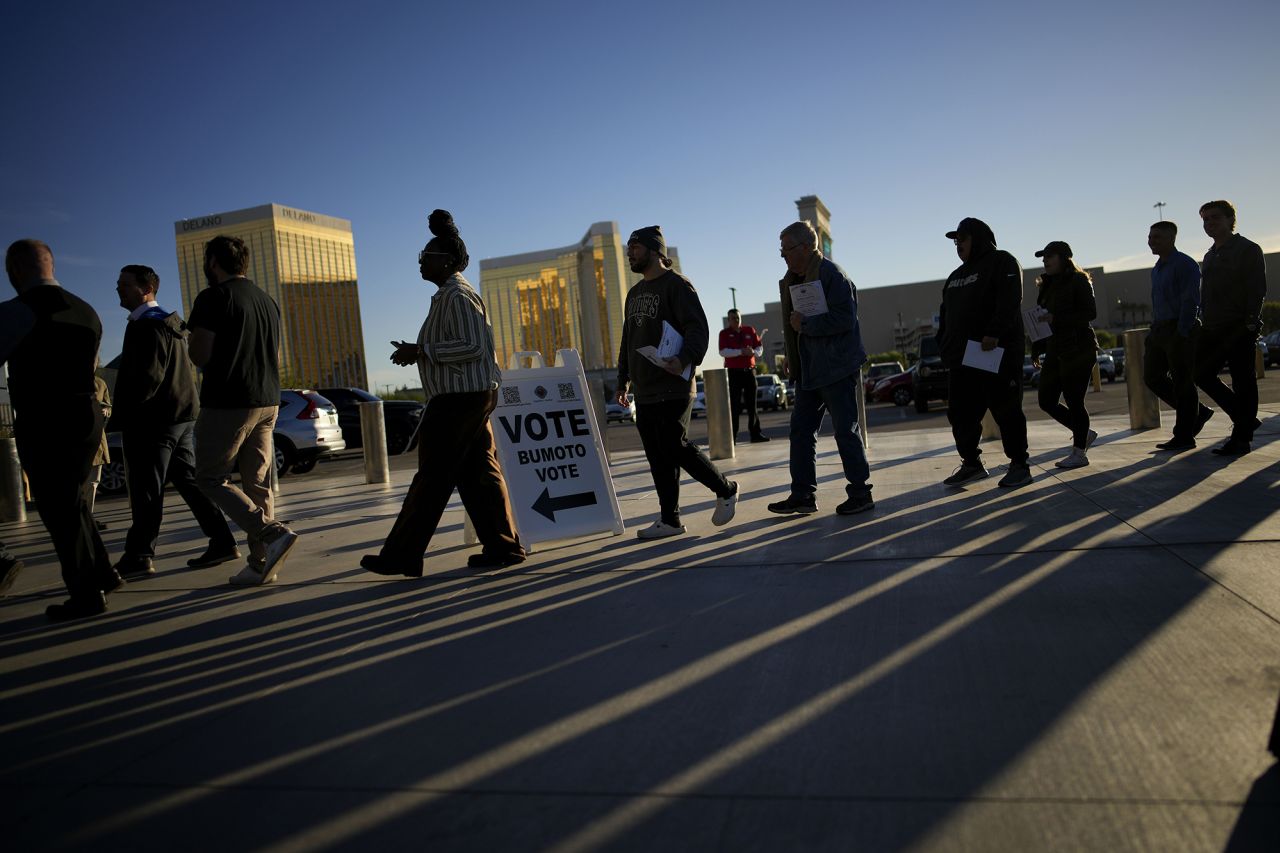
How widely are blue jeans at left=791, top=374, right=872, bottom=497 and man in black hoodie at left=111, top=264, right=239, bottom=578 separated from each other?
3.53 metres

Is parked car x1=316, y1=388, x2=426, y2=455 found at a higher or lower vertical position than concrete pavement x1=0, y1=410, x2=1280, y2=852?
higher

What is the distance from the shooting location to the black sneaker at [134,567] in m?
5.45

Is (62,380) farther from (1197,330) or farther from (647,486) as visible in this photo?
(1197,330)

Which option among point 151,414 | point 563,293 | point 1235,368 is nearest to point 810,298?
point 1235,368

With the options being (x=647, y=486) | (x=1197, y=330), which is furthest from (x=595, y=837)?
(x=1197, y=330)

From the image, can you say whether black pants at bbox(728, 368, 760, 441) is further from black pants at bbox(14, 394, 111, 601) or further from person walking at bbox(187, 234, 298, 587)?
black pants at bbox(14, 394, 111, 601)

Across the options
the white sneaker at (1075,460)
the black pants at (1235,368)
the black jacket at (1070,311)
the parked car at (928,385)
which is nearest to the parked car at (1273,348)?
the parked car at (928,385)

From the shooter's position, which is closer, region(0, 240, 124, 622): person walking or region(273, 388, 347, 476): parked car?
region(0, 240, 124, 622): person walking

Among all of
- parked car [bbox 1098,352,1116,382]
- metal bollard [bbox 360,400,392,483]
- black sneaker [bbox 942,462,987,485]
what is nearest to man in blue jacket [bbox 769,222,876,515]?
black sneaker [bbox 942,462,987,485]

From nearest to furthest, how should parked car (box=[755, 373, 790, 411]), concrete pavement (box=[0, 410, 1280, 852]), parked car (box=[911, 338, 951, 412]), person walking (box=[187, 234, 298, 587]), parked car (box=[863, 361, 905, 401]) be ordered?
concrete pavement (box=[0, 410, 1280, 852]), person walking (box=[187, 234, 298, 587]), parked car (box=[911, 338, 951, 412]), parked car (box=[863, 361, 905, 401]), parked car (box=[755, 373, 790, 411])

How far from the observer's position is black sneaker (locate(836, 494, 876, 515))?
548cm

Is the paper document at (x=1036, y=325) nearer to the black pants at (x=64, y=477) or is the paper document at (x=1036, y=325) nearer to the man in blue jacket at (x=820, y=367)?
the man in blue jacket at (x=820, y=367)

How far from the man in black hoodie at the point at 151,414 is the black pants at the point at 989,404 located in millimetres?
4802

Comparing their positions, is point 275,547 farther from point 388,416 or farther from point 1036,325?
point 388,416
